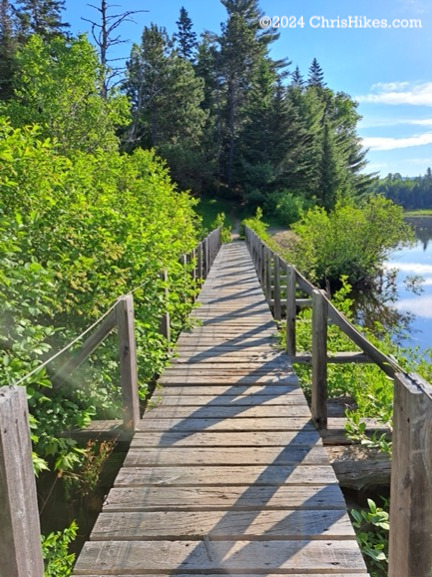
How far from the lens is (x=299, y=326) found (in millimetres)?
7250

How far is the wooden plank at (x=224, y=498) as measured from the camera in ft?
8.35

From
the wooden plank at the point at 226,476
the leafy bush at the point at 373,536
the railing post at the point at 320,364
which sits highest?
the railing post at the point at 320,364

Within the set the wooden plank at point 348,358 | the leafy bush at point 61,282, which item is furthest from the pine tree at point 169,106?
the wooden plank at point 348,358

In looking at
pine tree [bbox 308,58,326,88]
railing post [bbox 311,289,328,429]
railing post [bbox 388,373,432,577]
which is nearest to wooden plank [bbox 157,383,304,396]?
railing post [bbox 311,289,328,429]

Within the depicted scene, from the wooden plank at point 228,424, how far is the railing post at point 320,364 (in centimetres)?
11

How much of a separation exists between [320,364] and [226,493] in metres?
1.34

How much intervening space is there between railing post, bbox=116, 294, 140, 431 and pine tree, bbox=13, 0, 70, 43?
37.0 m

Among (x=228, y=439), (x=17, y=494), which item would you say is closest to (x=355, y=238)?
(x=228, y=439)

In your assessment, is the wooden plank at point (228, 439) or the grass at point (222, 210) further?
the grass at point (222, 210)

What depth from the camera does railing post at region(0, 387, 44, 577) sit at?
1.42 metres

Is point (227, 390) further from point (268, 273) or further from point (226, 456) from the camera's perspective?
point (268, 273)

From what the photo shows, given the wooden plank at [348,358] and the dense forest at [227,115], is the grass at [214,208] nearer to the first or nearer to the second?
the dense forest at [227,115]

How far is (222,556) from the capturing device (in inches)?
85.7

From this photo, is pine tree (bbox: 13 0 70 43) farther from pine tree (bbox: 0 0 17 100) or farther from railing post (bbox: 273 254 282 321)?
railing post (bbox: 273 254 282 321)
